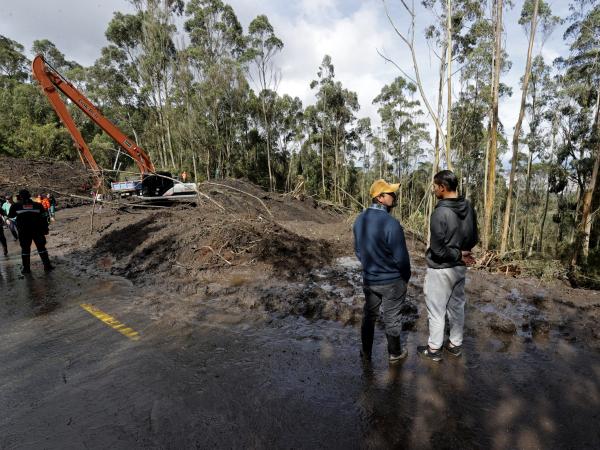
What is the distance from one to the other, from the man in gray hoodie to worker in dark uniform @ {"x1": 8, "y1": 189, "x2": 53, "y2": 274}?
8.03m

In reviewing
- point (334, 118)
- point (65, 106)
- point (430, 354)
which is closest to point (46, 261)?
point (430, 354)

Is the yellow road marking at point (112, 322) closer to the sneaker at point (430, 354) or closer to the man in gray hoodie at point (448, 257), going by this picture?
the sneaker at point (430, 354)

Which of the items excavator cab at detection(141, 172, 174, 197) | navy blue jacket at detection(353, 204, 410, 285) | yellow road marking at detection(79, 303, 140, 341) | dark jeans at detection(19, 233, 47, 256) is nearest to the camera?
navy blue jacket at detection(353, 204, 410, 285)

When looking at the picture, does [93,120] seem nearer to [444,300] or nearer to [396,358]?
[396,358]

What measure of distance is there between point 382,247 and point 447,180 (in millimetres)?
902

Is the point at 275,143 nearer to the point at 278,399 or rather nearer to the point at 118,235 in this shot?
the point at 118,235

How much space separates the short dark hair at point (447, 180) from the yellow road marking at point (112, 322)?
3847 mm

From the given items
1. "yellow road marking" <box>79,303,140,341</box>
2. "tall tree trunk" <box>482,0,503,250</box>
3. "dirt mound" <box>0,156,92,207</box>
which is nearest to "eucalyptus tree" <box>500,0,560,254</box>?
"tall tree trunk" <box>482,0,503,250</box>

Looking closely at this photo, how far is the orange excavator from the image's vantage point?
13.0 meters

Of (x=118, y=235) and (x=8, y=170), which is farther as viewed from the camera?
(x=8, y=170)

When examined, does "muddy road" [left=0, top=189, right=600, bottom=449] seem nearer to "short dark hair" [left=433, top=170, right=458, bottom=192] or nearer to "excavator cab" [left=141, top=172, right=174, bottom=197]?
"short dark hair" [left=433, top=170, right=458, bottom=192]

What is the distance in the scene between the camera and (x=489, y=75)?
68.6ft

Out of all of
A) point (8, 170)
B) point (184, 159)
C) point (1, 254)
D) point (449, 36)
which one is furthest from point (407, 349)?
point (184, 159)

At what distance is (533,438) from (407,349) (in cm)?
140
